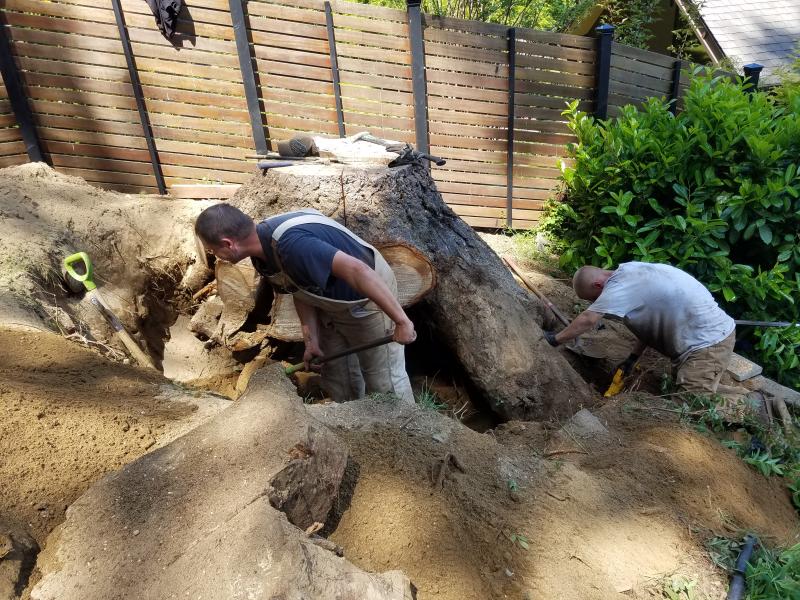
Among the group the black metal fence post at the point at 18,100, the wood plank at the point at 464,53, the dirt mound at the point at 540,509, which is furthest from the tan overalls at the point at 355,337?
the black metal fence post at the point at 18,100

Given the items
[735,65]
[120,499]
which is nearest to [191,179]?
[120,499]

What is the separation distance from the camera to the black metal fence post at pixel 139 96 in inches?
204

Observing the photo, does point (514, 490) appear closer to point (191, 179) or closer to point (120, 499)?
point (120, 499)

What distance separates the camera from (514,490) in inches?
84.2

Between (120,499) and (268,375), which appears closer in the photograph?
(120,499)

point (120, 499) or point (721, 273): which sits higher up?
point (120, 499)

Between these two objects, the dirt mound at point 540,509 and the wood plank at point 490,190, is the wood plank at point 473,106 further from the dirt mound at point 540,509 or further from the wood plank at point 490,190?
the dirt mound at point 540,509

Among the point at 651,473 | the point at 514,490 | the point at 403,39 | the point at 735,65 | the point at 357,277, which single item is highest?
the point at 403,39

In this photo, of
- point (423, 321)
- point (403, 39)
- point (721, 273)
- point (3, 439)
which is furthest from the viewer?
point (403, 39)

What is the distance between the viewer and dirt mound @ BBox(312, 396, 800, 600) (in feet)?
5.79

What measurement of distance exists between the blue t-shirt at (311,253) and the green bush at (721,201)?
3.32 meters

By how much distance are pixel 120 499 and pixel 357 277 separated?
4.43 feet

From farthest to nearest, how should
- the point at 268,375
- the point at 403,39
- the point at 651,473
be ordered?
the point at 403,39, the point at 651,473, the point at 268,375

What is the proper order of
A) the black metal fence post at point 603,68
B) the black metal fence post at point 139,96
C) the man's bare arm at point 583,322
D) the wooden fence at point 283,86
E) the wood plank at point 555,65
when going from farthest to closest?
the wood plank at point 555,65 → the black metal fence post at point 603,68 → the wooden fence at point 283,86 → the black metal fence post at point 139,96 → the man's bare arm at point 583,322
